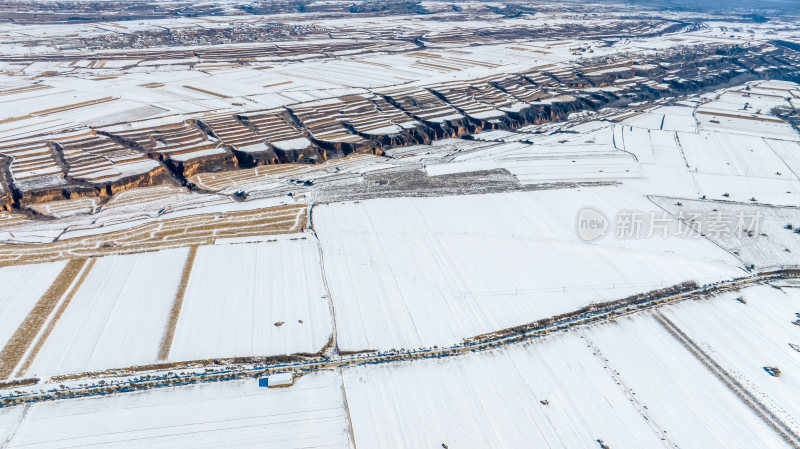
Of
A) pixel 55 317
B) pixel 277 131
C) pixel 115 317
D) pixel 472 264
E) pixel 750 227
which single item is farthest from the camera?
pixel 277 131

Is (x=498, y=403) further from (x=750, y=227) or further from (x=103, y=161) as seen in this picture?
(x=103, y=161)

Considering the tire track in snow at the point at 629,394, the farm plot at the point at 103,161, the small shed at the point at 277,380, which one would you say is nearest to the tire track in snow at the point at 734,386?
the tire track in snow at the point at 629,394

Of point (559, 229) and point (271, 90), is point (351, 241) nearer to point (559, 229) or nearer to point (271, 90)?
point (559, 229)

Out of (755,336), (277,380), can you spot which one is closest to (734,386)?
(755,336)

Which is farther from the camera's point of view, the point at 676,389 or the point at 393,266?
the point at 393,266

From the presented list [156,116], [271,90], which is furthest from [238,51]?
[156,116]

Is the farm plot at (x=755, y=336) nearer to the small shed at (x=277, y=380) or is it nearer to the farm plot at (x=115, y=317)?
the small shed at (x=277, y=380)
